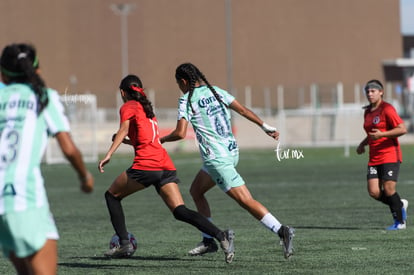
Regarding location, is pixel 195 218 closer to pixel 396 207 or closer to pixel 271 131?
pixel 271 131

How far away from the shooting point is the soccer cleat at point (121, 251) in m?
10.2

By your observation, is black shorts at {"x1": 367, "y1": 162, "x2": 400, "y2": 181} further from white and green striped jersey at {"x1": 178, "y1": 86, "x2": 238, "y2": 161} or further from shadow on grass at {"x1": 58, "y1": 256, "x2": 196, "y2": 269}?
shadow on grass at {"x1": 58, "y1": 256, "x2": 196, "y2": 269}

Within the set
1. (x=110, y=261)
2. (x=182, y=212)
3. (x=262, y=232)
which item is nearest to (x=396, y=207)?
(x=262, y=232)

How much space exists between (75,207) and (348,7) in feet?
178

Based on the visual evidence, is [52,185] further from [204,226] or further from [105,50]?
[105,50]

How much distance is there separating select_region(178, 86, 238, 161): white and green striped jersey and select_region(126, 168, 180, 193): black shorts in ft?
1.27

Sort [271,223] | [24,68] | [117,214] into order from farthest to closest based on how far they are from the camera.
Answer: [117,214] → [271,223] → [24,68]

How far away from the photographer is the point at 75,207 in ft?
57.6

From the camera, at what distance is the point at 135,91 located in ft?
32.7

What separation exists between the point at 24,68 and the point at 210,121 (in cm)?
409

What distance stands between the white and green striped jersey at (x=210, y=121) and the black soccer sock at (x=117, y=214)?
1.07 meters

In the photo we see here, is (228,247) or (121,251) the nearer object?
(228,247)

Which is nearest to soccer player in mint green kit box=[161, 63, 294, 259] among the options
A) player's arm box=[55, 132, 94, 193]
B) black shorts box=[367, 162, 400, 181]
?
black shorts box=[367, 162, 400, 181]

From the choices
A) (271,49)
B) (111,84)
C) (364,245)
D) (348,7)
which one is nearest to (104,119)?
(111,84)
